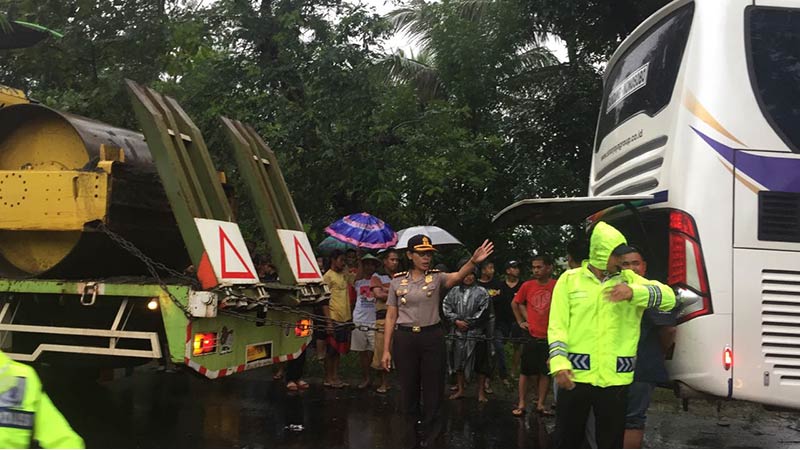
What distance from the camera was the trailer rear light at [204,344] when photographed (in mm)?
4738

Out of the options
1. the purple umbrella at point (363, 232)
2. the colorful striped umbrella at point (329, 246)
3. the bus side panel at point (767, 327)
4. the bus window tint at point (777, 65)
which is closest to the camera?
the bus side panel at point (767, 327)

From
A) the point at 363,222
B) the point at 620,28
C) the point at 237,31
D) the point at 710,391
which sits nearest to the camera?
the point at 710,391

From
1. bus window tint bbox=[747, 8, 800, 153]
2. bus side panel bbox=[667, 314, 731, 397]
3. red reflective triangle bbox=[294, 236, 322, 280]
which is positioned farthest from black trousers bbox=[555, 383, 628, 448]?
red reflective triangle bbox=[294, 236, 322, 280]

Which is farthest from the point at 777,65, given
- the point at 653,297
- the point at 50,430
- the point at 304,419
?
the point at 304,419

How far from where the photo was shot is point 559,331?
3.76m

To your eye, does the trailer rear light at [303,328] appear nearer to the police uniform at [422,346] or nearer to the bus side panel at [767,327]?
the police uniform at [422,346]

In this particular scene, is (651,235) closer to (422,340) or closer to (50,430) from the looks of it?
(422,340)

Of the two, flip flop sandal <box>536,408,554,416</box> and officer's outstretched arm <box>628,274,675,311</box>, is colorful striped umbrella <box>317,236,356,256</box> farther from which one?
officer's outstretched arm <box>628,274,675,311</box>

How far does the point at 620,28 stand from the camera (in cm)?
1071

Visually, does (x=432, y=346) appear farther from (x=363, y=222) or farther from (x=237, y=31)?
(x=237, y=31)

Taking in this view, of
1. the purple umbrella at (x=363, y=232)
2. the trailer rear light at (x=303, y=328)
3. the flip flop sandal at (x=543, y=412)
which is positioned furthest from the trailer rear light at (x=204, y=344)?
the purple umbrella at (x=363, y=232)

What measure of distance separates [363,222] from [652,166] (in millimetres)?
4661

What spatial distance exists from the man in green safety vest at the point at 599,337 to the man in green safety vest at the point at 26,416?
2455mm

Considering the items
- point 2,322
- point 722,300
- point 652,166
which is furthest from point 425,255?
point 2,322
